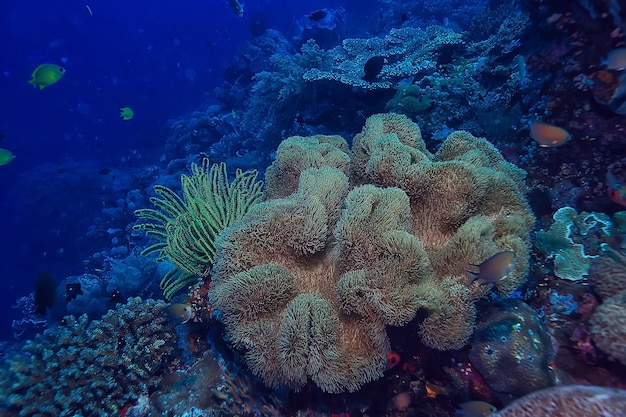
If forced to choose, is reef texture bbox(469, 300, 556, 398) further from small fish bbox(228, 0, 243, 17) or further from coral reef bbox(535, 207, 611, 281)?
small fish bbox(228, 0, 243, 17)

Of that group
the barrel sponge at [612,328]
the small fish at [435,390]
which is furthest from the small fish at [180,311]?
the barrel sponge at [612,328]

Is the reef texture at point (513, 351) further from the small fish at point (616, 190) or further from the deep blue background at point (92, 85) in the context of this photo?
the deep blue background at point (92, 85)

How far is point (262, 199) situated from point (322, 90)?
5344 mm

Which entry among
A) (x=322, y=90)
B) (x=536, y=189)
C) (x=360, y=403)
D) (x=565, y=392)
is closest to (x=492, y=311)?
(x=565, y=392)

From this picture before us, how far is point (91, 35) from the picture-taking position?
307ft

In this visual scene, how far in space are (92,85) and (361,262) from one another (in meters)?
96.2

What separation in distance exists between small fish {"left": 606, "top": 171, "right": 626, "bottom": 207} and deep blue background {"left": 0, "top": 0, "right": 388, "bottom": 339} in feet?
63.9

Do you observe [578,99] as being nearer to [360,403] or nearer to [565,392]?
[565,392]

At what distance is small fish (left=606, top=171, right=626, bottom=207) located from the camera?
3768mm

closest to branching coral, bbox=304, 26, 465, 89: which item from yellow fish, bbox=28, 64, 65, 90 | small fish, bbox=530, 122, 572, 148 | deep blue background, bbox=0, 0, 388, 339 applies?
small fish, bbox=530, 122, 572, 148

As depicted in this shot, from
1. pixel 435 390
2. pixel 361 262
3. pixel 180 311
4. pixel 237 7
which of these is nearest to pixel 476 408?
pixel 435 390

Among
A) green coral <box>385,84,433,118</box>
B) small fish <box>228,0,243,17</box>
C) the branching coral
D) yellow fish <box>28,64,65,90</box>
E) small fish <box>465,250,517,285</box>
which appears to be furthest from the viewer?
small fish <box>228,0,243,17</box>

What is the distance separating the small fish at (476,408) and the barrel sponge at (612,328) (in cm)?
90

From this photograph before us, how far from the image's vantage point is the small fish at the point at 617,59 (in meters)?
3.64
